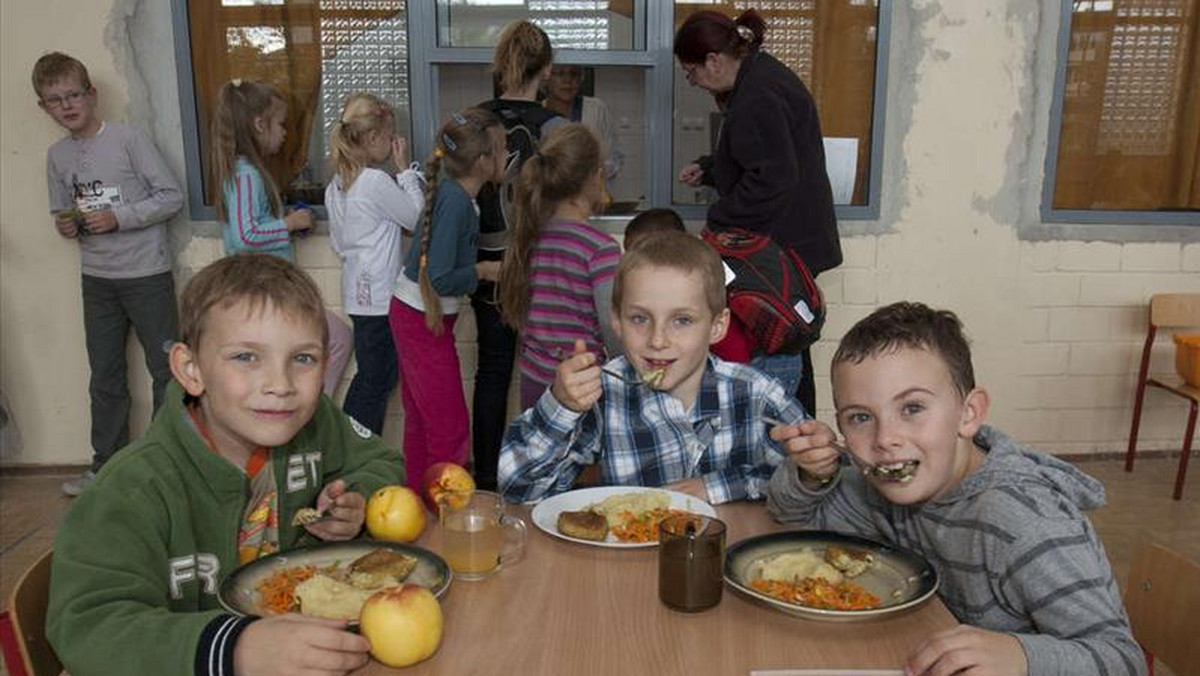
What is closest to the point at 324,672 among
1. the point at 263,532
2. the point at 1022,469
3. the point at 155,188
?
the point at 263,532

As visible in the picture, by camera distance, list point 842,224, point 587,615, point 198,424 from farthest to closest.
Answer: point 842,224 < point 198,424 < point 587,615

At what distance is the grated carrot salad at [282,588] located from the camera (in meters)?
1.28

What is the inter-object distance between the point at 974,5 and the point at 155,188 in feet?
11.7

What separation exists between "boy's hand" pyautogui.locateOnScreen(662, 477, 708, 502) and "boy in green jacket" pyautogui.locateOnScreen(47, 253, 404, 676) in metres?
0.53

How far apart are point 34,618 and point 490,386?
247 cm

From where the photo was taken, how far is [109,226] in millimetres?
3775

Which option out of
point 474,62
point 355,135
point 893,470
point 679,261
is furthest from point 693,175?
point 893,470

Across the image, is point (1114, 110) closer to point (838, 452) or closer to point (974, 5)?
point (974, 5)

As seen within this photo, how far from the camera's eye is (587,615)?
127cm

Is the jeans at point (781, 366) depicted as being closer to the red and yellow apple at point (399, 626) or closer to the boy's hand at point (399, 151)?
the boy's hand at point (399, 151)

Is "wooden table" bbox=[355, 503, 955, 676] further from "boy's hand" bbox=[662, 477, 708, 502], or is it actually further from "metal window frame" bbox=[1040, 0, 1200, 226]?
"metal window frame" bbox=[1040, 0, 1200, 226]

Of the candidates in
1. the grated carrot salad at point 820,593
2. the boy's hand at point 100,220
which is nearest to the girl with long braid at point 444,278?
the boy's hand at point 100,220

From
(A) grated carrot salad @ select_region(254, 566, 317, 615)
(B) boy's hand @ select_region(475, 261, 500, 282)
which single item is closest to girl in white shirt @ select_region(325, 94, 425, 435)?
(B) boy's hand @ select_region(475, 261, 500, 282)

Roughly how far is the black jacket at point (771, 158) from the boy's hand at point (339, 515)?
204cm
